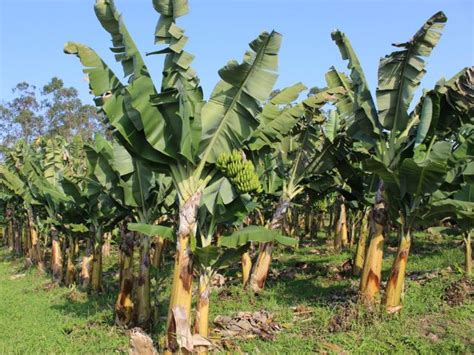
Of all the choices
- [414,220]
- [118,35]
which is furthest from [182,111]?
[414,220]

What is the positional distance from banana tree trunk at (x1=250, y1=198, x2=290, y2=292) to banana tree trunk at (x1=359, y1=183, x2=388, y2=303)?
9.77 ft

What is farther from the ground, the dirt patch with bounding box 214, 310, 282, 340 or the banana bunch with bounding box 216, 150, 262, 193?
the banana bunch with bounding box 216, 150, 262, 193

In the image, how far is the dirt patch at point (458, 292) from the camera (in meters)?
7.55

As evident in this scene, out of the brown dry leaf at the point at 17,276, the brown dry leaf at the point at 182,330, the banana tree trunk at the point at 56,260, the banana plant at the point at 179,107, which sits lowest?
the brown dry leaf at the point at 17,276

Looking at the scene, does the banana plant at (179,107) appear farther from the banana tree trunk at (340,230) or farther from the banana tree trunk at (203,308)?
the banana tree trunk at (340,230)

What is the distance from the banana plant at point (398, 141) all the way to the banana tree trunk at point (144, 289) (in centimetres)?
360

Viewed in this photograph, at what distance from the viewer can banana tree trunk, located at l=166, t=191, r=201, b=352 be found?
18.7ft

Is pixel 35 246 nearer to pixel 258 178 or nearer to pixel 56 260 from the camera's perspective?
pixel 56 260

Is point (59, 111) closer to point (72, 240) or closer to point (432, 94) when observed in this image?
point (72, 240)

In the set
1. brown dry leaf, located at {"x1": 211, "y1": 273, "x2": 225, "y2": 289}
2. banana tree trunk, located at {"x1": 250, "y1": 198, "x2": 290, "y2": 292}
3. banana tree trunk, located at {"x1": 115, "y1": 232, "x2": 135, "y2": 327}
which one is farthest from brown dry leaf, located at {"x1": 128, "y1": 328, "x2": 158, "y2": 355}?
brown dry leaf, located at {"x1": 211, "y1": 273, "x2": 225, "y2": 289}

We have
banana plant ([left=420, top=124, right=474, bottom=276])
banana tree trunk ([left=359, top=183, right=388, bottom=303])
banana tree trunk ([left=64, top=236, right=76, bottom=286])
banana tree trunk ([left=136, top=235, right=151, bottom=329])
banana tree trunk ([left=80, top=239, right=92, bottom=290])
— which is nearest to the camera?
banana plant ([left=420, top=124, right=474, bottom=276])

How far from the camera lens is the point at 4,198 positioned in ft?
64.5

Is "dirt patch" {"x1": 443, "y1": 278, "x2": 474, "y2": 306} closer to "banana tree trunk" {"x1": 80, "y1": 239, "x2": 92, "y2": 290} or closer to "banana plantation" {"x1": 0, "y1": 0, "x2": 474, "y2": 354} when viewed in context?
"banana plantation" {"x1": 0, "y1": 0, "x2": 474, "y2": 354}

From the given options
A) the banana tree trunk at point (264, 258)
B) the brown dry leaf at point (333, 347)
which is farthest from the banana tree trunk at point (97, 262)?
the brown dry leaf at point (333, 347)
